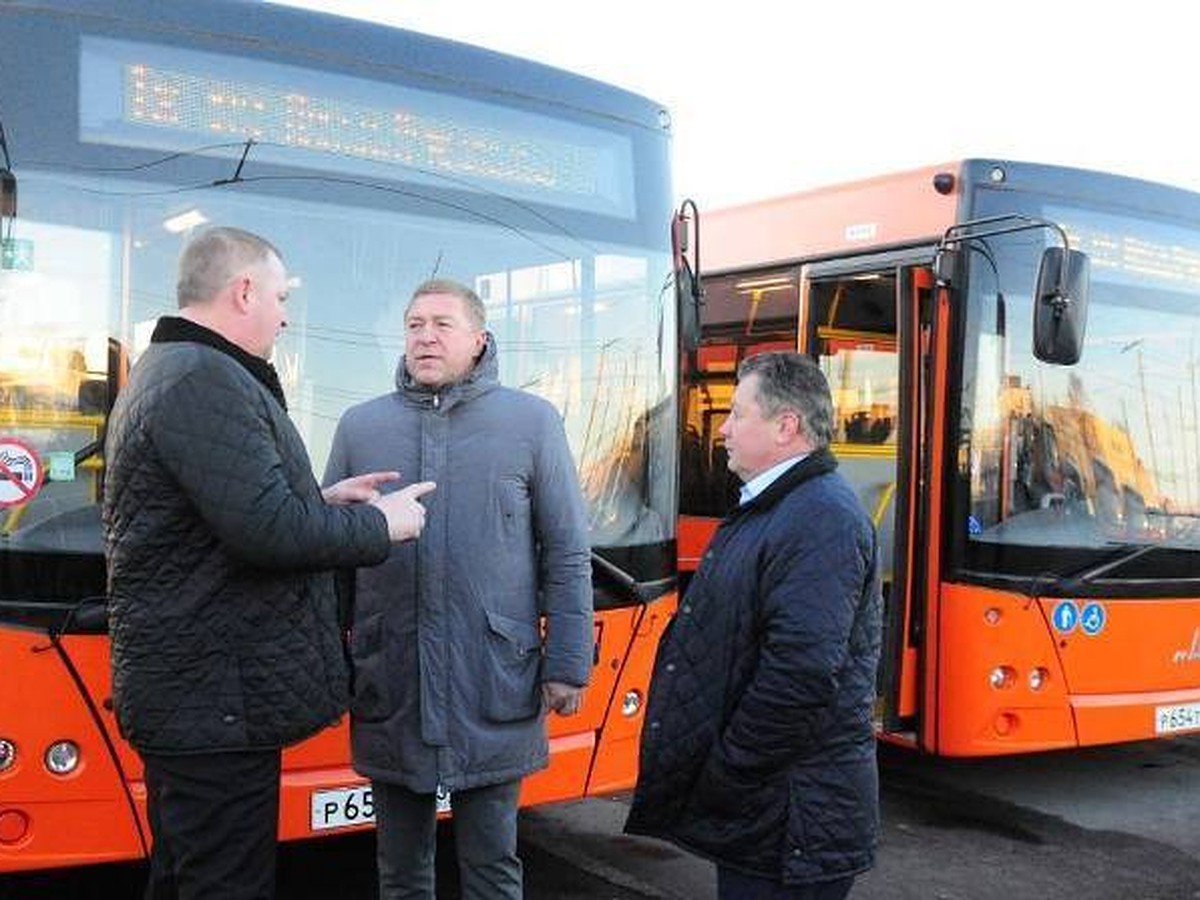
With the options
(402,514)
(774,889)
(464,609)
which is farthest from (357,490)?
(774,889)

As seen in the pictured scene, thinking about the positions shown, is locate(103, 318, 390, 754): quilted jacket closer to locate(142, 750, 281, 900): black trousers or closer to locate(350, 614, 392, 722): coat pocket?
locate(142, 750, 281, 900): black trousers

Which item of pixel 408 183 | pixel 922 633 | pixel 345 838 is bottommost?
pixel 345 838

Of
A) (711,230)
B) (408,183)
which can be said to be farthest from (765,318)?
(408,183)

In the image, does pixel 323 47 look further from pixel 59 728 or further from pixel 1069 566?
pixel 1069 566

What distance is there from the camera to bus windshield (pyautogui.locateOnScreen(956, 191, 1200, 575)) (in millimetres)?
5801

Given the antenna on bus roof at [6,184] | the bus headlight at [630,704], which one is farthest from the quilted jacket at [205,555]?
the bus headlight at [630,704]

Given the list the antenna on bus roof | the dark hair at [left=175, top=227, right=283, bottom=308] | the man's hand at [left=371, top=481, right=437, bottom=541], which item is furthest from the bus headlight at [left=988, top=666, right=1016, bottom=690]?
the antenna on bus roof

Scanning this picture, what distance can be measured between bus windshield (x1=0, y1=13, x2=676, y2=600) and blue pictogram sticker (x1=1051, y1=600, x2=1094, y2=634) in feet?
6.69

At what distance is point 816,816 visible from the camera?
2699 millimetres

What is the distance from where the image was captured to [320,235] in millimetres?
4094

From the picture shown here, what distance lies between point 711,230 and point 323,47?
12.2 ft

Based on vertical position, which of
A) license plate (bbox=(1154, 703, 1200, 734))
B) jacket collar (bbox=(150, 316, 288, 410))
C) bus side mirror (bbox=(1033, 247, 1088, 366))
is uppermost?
bus side mirror (bbox=(1033, 247, 1088, 366))

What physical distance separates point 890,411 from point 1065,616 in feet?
4.57

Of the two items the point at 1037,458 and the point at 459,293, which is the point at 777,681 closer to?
the point at 459,293
